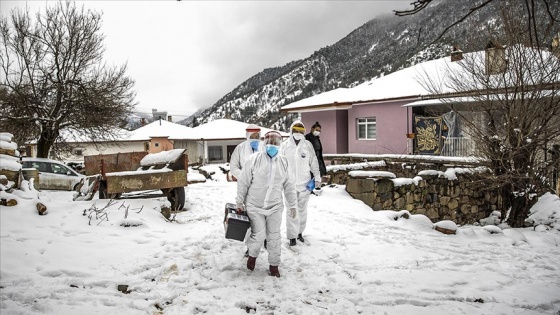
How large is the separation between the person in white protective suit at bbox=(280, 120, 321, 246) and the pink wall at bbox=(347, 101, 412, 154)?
437 inches

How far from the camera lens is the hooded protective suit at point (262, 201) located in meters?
3.97

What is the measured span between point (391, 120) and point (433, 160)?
4750 mm

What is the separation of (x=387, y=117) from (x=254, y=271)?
1361 centimetres

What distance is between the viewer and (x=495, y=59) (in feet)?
22.1

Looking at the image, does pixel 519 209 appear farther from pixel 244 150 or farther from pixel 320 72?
pixel 320 72

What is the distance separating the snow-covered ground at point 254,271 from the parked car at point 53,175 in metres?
7.84

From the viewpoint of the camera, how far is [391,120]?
15867 millimetres

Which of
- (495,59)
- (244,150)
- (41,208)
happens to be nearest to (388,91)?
(495,59)

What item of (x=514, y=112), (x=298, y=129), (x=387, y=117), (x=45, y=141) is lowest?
(x=298, y=129)

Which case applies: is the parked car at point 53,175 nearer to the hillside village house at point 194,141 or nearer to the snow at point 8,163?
the snow at point 8,163

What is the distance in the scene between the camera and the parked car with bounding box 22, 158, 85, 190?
1216cm

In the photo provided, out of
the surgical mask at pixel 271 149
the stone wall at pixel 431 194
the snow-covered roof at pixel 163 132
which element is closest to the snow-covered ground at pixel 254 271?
the stone wall at pixel 431 194

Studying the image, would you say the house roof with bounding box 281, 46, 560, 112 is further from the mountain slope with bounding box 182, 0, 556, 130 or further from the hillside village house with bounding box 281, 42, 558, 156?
the mountain slope with bounding box 182, 0, 556, 130

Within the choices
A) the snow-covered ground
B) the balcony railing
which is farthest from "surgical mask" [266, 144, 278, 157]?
the balcony railing
